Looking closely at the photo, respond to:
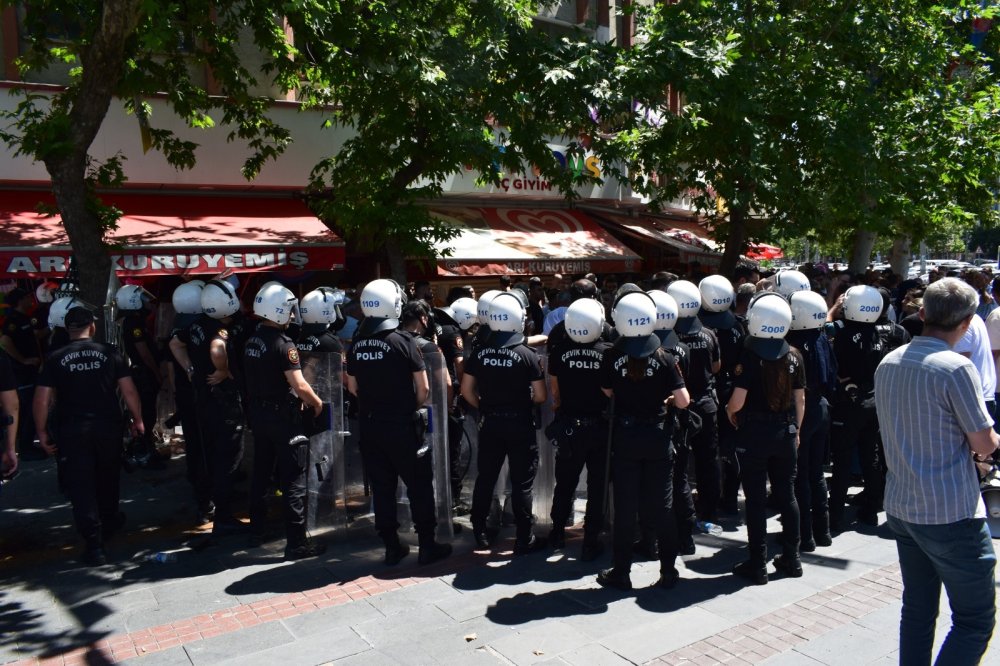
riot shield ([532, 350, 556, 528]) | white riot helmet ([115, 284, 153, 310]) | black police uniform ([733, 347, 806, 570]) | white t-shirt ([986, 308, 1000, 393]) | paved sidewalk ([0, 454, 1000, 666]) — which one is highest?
white riot helmet ([115, 284, 153, 310])

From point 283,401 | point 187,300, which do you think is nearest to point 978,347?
point 283,401

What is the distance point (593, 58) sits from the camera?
9.12m

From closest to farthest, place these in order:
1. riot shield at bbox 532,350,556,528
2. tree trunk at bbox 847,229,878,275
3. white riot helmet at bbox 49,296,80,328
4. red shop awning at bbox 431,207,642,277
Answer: riot shield at bbox 532,350,556,528 < white riot helmet at bbox 49,296,80,328 < red shop awning at bbox 431,207,642,277 < tree trunk at bbox 847,229,878,275

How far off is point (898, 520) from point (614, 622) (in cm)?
182

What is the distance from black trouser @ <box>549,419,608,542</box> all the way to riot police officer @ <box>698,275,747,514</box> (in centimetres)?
146

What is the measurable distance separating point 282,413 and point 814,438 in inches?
145

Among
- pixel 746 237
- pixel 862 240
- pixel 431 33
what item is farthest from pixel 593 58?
pixel 862 240

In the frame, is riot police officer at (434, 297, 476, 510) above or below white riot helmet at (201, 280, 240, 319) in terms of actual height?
below

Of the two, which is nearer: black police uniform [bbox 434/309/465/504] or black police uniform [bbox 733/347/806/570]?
black police uniform [bbox 733/347/806/570]

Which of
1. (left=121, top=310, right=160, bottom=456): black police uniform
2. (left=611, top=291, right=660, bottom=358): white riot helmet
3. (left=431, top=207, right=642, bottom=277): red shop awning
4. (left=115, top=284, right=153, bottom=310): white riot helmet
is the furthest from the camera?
(left=431, top=207, right=642, bottom=277): red shop awning

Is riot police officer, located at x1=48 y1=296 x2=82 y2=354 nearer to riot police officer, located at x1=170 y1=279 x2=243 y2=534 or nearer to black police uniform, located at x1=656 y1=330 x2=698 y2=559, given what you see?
riot police officer, located at x1=170 y1=279 x2=243 y2=534

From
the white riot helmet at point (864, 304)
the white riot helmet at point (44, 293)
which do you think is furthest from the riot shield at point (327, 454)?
the white riot helmet at point (44, 293)

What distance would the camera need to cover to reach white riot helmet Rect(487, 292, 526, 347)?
18.6ft

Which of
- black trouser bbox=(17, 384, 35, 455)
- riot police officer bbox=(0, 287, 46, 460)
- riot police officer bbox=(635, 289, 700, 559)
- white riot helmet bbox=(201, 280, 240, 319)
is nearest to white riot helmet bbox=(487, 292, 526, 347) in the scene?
riot police officer bbox=(635, 289, 700, 559)
